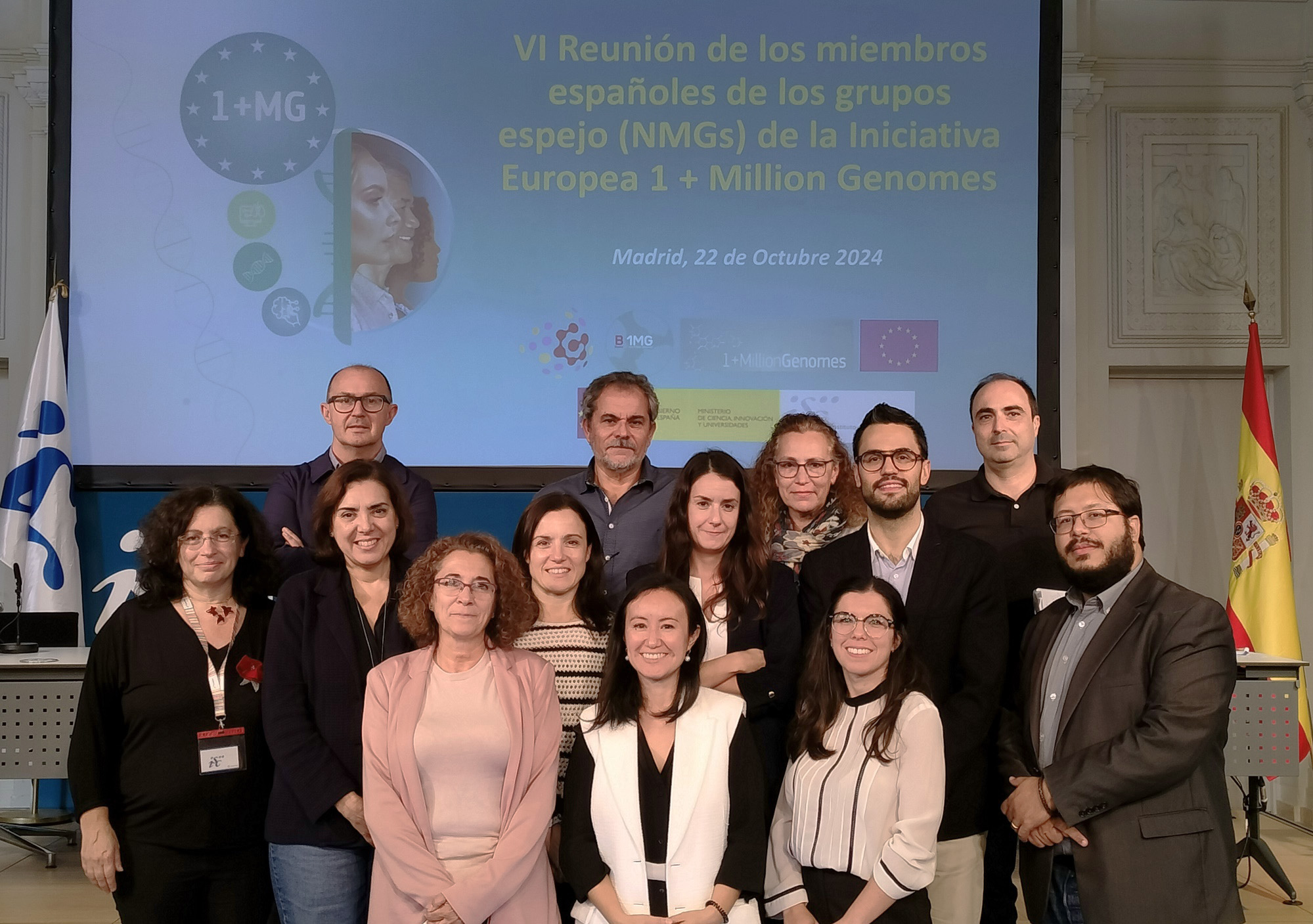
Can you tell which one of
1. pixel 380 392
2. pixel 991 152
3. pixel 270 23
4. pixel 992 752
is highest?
pixel 270 23

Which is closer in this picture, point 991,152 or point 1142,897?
point 1142,897

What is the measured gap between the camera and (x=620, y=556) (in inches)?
120

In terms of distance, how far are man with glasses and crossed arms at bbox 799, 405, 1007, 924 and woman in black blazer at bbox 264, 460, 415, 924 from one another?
1.08 m

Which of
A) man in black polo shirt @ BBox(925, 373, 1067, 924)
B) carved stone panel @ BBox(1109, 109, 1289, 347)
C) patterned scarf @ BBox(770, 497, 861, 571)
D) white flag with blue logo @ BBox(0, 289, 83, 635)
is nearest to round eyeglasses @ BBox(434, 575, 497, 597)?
patterned scarf @ BBox(770, 497, 861, 571)

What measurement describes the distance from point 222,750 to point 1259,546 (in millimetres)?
4602

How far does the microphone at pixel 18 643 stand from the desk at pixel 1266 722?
4631mm

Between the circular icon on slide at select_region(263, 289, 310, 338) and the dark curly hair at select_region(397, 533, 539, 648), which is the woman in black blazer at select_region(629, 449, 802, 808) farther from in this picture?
the circular icon on slide at select_region(263, 289, 310, 338)

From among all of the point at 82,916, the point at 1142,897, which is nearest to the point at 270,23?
the point at 82,916

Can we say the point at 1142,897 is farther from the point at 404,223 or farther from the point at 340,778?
the point at 404,223

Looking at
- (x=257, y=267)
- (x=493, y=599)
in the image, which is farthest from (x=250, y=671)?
(x=257, y=267)

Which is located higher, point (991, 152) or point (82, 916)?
point (991, 152)

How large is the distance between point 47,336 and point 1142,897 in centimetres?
478

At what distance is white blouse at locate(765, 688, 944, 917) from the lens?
92.0 inches

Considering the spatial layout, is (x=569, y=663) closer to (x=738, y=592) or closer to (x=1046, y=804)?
(x=738, y=592)
